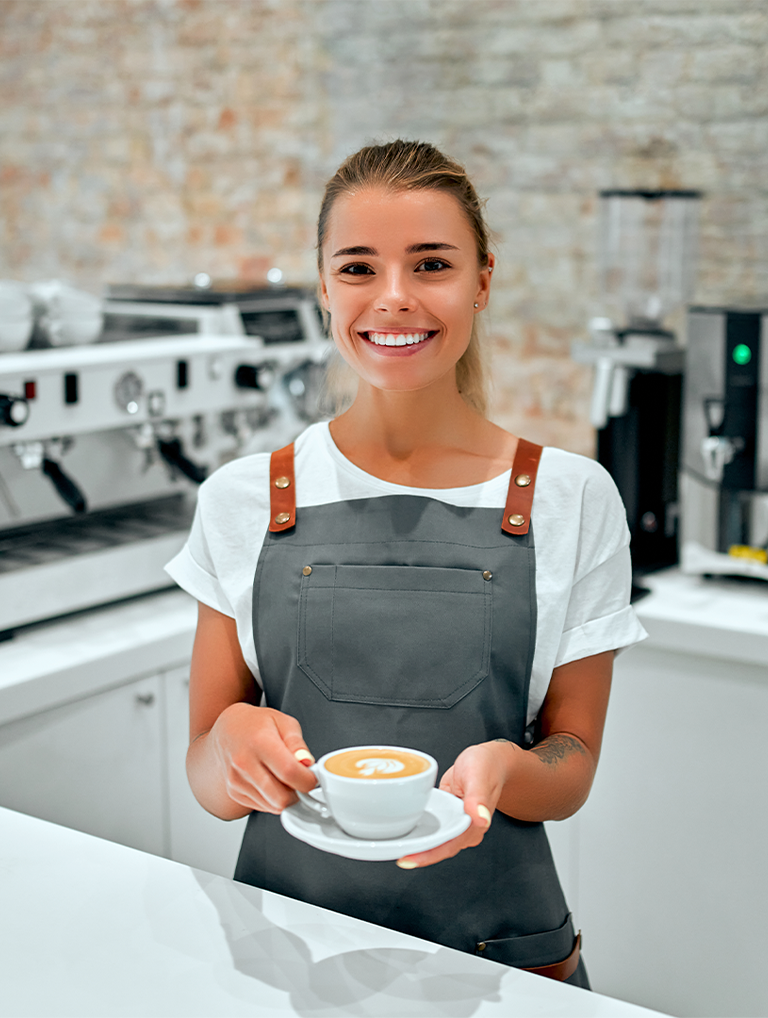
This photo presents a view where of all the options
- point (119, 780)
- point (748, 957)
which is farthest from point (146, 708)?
point (748, 957)

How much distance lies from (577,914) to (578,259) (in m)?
1.64

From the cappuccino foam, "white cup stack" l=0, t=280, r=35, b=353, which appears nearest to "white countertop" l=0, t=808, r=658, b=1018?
the cappuccino foam

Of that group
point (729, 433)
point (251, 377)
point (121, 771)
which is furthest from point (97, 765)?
point (729, 433)

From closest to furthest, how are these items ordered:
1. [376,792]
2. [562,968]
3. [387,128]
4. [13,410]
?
[376,792] → [562,968] → [13,410] → [387,128]

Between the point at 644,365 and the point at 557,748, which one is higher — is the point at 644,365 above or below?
above

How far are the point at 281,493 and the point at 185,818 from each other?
1.12 metres

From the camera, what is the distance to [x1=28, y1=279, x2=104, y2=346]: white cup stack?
2.11m

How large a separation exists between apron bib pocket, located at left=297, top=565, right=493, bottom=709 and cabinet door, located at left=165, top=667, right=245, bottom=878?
3.18ft

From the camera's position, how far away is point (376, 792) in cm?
85

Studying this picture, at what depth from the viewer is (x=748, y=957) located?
6.68 feet

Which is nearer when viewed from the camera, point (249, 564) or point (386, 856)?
point (386, 856)

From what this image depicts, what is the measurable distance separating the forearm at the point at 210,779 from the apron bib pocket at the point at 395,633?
109 millimetres

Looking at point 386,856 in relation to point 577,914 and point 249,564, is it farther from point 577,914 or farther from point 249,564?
point 577,914

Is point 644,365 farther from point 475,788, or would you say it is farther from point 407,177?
point 475,788
